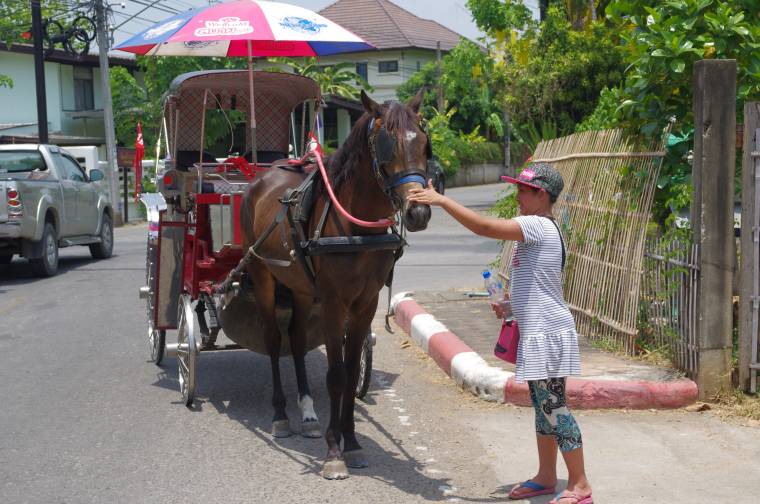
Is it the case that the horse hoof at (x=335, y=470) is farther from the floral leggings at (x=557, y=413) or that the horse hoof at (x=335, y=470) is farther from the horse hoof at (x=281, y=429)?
the floral leggings at (x=557, y=413)

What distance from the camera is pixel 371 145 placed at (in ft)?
17.4

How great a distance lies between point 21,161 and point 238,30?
419 inches

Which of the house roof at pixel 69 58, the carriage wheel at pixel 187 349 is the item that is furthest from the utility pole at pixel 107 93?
the carriage wheel at pixel 187 349

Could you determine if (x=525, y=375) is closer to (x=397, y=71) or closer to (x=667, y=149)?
(x=667, y=149)

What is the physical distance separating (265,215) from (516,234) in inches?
99.7

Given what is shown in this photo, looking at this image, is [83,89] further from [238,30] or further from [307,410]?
[307,410]

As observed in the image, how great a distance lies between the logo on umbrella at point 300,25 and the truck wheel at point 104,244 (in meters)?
11.4

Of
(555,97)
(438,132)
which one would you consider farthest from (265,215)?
(438,132)

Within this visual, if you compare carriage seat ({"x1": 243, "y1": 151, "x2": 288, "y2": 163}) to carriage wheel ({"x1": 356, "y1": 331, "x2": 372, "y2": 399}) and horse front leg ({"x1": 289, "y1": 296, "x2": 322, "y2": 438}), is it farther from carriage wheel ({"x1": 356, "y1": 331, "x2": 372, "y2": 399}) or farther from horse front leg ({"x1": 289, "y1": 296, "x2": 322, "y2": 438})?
carriage wheel ({"x1": 356, "y1": 331, "x2": 372, "y2": 399})

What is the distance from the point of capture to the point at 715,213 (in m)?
6.73

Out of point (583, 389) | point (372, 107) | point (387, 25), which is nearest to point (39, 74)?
point (583, 389)

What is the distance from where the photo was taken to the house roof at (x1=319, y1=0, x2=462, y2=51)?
68.6m

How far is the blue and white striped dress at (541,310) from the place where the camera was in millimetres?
4707

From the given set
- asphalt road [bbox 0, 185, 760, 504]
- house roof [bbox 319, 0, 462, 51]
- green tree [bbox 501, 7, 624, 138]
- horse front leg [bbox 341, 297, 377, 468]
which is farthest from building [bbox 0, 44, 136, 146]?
horse front leg [bbox 341, 297, 377, 468]
